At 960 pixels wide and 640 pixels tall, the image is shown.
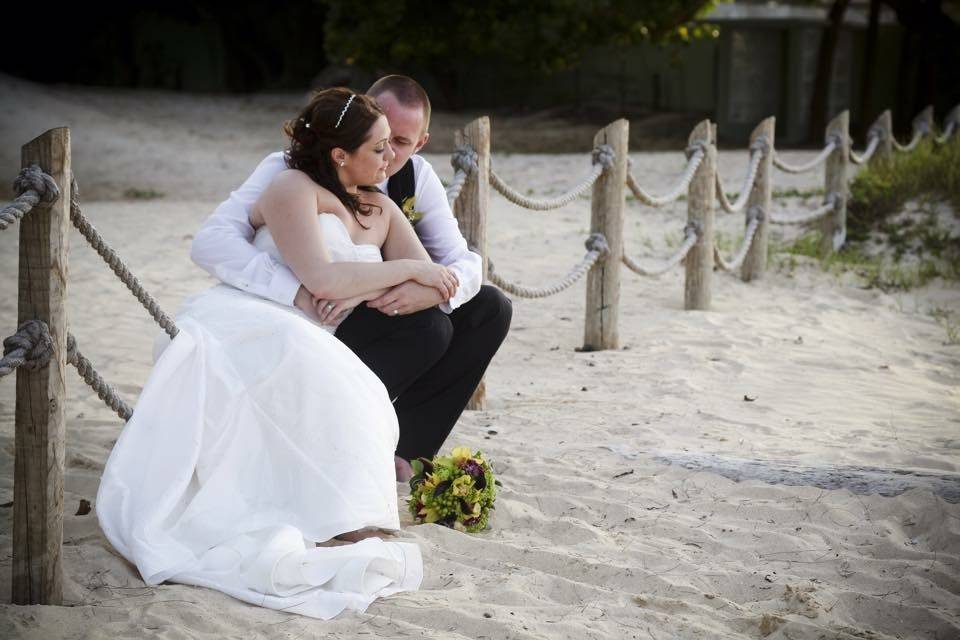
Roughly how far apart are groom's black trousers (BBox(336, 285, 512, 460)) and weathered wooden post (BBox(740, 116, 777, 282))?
4.51 metres

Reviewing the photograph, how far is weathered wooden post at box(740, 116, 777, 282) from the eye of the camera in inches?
299

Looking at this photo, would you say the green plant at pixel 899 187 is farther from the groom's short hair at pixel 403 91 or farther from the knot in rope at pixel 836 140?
the groom's short hair at pixel 403 91

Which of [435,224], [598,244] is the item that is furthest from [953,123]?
[435,224]

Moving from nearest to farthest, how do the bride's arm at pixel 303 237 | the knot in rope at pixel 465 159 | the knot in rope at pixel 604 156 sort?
the bride's arm at pixel 303 237 < the knot in rope at pixel 465 159 < the knot in rope at pixel 604 156

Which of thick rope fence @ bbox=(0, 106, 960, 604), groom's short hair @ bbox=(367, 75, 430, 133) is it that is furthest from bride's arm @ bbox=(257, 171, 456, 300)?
groom's short hair @ bbox=(367, 75, 430, 133)

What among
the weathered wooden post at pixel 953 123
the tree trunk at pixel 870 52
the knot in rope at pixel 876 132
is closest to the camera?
the knot in rope at pixel 876 132

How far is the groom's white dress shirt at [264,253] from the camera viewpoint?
322cm

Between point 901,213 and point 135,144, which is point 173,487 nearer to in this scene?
point 901,213

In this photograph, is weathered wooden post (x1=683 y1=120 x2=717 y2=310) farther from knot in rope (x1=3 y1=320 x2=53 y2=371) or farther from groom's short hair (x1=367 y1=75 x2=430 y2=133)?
knot in rope (x1=3 y1=320 x2=53 y2=371)

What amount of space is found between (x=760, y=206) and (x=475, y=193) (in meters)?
3.85

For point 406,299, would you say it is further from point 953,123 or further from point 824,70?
point 824,70

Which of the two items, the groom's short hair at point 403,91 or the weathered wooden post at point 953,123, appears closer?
the groom's short hair at point 403,91

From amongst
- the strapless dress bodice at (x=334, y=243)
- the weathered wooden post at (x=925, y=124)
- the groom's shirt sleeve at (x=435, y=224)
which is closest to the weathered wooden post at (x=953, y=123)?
the weathered wooden post at (x=925, y=124)

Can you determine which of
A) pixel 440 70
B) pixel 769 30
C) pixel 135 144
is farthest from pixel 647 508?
pixel 440 70
